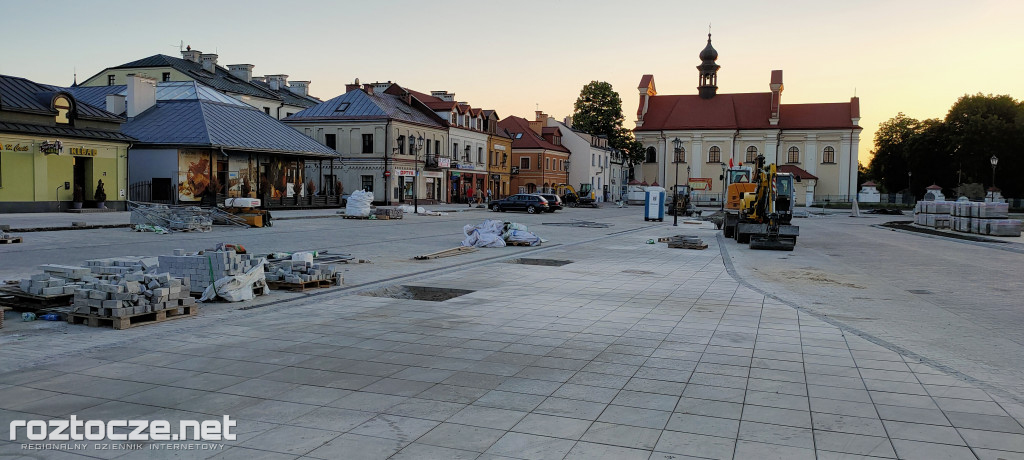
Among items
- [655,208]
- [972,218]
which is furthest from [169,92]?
[972,218]

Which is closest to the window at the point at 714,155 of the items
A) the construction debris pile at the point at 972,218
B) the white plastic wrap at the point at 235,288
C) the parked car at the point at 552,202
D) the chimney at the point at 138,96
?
the parked car at the point at 552,202

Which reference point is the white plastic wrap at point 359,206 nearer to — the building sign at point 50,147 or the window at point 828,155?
the building sign at point 50,147

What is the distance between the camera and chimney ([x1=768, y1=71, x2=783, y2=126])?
295 feet

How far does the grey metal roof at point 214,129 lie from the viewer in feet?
124

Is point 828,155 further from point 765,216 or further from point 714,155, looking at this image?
point 765,216

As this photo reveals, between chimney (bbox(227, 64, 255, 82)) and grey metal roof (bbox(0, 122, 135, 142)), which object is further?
chimney (bbox(227, 64, 255, 82))

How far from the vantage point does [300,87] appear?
7350 centimetres

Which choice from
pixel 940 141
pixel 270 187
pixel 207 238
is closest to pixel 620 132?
pixel 940 141

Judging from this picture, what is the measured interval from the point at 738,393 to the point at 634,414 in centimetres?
124

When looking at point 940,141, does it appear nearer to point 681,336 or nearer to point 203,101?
point 203,101

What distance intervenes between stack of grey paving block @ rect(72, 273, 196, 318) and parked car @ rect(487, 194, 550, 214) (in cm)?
4108

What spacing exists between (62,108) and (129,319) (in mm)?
30293

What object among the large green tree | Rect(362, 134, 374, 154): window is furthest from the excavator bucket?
the large green tree

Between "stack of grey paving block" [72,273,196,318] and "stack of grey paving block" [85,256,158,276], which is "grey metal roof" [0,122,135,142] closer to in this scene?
"stack of grey paving block" [85,256,158,276]
